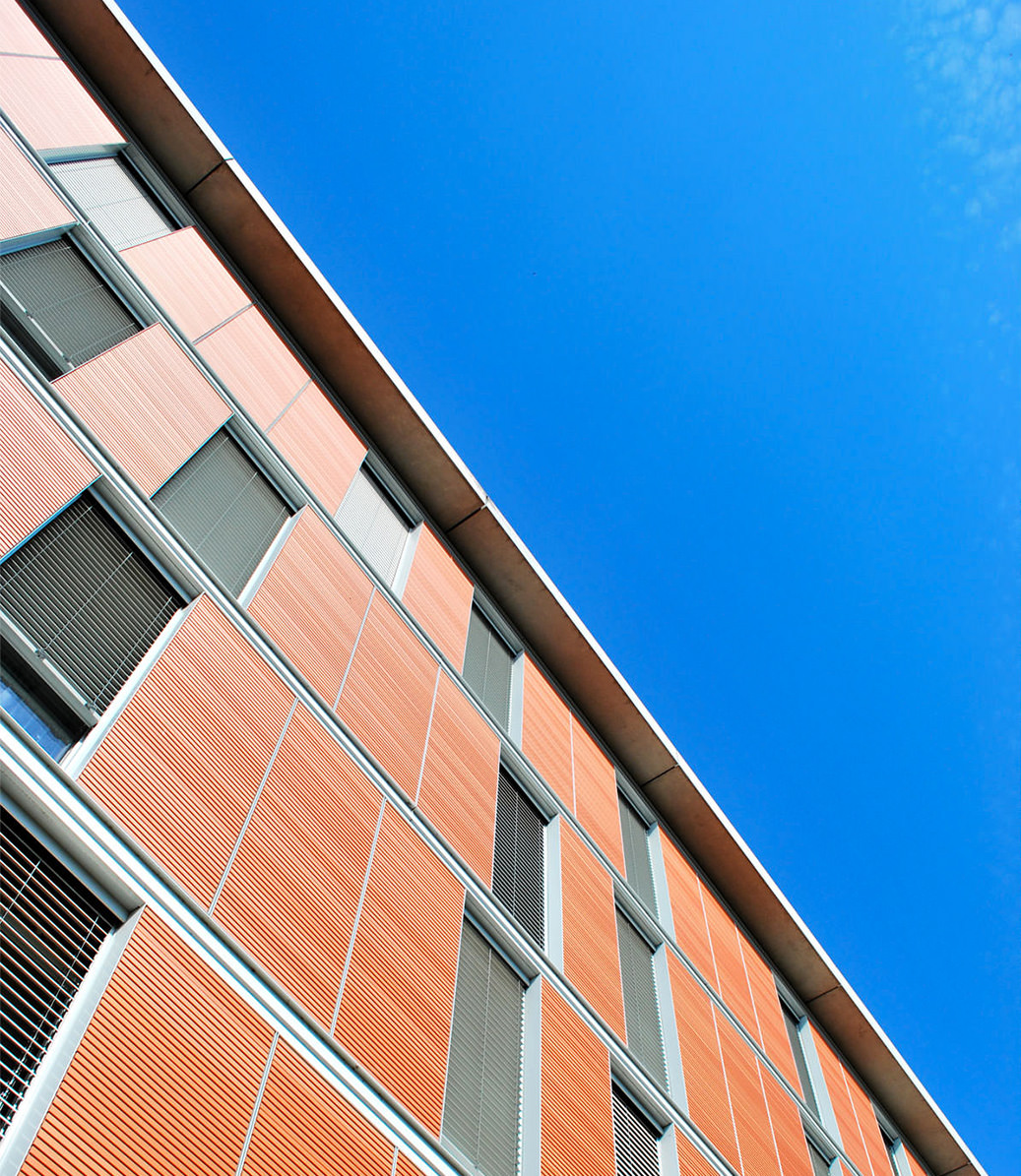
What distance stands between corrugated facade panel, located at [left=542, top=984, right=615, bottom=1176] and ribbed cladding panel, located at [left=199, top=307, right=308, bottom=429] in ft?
30.3

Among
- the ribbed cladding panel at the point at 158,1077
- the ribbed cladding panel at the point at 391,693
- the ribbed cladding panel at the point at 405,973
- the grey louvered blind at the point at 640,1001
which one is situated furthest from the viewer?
the grey louvered blind at the point at 640,1001

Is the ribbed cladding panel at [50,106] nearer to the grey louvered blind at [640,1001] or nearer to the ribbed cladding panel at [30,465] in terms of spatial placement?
the ribbed cladding panel at [30,465]

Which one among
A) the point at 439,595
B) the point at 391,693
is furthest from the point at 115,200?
the point at 391,693

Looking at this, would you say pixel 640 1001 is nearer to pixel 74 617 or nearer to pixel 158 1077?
pixel 158 1077

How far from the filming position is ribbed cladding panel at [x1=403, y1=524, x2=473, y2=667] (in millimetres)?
15195

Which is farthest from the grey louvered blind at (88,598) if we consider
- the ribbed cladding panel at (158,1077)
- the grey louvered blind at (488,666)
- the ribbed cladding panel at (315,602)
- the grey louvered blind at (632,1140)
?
the grey louvered blind at (632,1140)

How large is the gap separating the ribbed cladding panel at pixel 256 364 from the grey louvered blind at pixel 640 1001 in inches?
396

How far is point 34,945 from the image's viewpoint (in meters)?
5.91

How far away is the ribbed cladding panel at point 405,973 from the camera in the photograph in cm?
820

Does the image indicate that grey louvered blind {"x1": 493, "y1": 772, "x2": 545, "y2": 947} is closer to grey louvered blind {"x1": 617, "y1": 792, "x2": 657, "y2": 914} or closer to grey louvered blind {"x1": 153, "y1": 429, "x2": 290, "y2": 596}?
grey louvered blind {"x1": 617, "y1": 792, "x2": 657, "y2": 914}

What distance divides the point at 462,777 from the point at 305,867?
4549 mm

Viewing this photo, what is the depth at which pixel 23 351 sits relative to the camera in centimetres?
948

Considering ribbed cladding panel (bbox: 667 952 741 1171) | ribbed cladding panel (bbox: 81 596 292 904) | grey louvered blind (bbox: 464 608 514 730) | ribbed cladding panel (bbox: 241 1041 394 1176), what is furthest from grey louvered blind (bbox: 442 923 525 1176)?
grey louvered blind (bbox: 464 608 514 730)

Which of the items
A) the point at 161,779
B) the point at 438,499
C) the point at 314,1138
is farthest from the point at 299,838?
the point at 438,499
